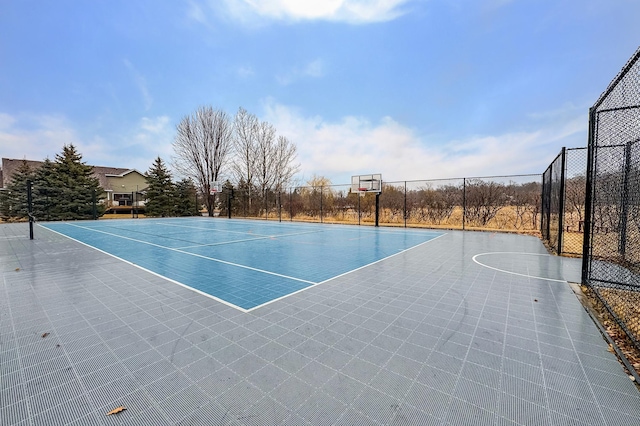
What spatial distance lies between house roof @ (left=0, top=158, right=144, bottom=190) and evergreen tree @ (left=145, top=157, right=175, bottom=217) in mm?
4429

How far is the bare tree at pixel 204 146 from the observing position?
78.2 ft

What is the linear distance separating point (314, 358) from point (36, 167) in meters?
33.3

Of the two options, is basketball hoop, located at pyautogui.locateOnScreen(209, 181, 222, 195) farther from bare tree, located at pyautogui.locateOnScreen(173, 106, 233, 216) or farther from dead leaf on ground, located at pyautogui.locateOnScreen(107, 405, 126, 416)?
dead leaf on ground, located at pyautogui.locateOnScreen(107, 405, 126, 416)

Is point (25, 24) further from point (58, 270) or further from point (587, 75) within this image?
point (587, 75)

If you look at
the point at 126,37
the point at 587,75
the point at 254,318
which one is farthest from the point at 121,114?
the point at 587,75

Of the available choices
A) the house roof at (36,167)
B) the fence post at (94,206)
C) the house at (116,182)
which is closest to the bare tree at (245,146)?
the fence post at (94,206)

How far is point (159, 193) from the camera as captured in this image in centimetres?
2292

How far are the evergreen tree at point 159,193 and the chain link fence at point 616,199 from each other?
83.3 ft

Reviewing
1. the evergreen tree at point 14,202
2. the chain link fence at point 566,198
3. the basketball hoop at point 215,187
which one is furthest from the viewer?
the basketball hoop at point 215,187

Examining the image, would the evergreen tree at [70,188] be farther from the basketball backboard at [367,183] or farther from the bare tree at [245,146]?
the basketball backboard at [367,183]

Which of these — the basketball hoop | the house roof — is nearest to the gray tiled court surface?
the basketball hoop

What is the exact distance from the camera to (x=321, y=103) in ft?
52.1

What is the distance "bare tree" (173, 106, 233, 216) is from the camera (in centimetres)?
2383

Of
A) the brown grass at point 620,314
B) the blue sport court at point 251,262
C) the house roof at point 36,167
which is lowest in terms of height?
the blue sport court at point 251,262
